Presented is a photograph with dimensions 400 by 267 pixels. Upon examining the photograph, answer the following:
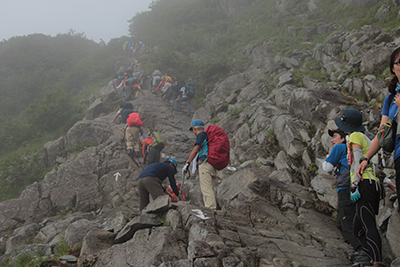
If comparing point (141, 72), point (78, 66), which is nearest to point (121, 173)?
point (141, 72)

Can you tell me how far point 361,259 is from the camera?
146 inches

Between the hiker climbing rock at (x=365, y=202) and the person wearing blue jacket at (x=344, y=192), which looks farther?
the person wearing blue jacket at (x=344, y=192)

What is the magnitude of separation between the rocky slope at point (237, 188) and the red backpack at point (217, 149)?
93 cm

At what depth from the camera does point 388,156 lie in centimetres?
618

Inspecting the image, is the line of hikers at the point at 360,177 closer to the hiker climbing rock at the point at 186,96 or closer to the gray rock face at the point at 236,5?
the hiker climbing rock at the point at 186,96

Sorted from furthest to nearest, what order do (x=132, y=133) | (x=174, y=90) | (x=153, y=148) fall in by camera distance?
1. (x=174, y=90)
2. (x=132, y=133)
3. (x=153, y=148)

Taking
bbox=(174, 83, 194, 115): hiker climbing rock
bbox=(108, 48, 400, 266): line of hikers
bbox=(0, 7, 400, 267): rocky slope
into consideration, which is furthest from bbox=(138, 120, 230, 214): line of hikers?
bbox=(174, 83, 194, 115): hiker climbing rock

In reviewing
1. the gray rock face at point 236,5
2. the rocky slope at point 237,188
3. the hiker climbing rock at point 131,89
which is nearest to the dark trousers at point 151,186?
the rocky slope at point 237,188

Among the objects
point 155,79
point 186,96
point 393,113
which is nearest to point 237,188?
point 393,113

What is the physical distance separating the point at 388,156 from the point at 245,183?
12.0 feet

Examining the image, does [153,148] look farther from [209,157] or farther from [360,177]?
[360,177]

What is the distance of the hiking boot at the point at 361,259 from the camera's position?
360 cm

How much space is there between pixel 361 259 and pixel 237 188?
10.8 ft

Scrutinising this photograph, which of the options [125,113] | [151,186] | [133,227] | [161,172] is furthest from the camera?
[125,113]
